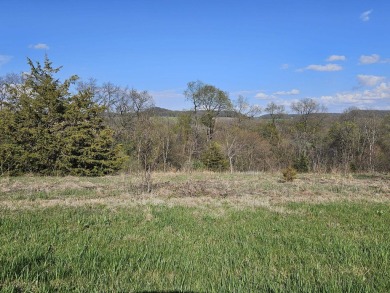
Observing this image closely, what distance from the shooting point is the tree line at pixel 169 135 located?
2575 cm

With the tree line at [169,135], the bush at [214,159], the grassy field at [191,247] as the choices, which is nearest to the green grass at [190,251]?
the grassy field at [191,247]

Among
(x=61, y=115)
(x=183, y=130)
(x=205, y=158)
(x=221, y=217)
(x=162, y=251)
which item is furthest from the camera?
(x=183, y=130)

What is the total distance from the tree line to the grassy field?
562 inches

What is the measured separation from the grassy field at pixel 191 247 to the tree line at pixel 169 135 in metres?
14.3

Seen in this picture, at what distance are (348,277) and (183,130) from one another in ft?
165

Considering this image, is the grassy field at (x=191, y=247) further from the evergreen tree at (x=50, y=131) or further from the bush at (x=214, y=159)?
the bush at (x=214, y=159)

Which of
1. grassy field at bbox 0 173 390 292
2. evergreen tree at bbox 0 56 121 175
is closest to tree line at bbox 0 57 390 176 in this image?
evergreen tree at bbox 0 56 121 175

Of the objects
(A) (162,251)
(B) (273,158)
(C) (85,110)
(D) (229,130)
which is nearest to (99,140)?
(C) (85,110)

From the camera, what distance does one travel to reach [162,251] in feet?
17.1

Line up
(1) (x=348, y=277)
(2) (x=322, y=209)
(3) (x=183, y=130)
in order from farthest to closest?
(3) (x=183, y=130), (2) (x=322, y=209), (1) (x=348, y=277)

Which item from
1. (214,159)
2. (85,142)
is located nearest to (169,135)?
(214,159)

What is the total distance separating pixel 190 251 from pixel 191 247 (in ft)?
0.95

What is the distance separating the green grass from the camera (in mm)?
3744

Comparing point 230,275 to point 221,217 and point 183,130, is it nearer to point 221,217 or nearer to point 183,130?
point 221,217
